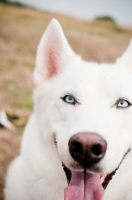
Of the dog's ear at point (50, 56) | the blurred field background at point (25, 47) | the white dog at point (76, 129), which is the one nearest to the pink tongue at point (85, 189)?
the white dog at point (76, 129)

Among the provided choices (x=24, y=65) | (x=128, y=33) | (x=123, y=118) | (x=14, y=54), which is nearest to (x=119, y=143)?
(x=123, y=118)

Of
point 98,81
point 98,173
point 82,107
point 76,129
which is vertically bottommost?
point 98,173

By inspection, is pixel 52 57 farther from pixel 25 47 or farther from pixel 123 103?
pixel 25 47

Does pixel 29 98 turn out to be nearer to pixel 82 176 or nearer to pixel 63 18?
pixel 82 176

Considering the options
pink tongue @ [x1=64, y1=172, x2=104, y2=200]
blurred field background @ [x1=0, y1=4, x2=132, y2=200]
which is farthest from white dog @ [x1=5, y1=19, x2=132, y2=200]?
blurred field background @ [x1=0, y1=4, x2=132, y2=200]

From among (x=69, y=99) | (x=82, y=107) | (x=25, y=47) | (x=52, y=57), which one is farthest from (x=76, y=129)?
(x=25, y=47)

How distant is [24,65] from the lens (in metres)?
8.99

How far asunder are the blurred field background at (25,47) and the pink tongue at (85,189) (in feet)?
5.31

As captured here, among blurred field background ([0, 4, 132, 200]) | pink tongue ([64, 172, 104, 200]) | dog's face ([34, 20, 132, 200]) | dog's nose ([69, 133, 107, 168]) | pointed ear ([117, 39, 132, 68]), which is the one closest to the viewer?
dog's nose ([69, 133, 107, 168])

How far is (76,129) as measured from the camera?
7.49 feet

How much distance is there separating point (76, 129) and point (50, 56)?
3.60 ft

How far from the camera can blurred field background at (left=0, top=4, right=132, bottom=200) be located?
6.03m

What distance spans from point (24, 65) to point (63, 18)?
6.17 m

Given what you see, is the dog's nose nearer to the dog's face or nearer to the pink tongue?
the dog's face
